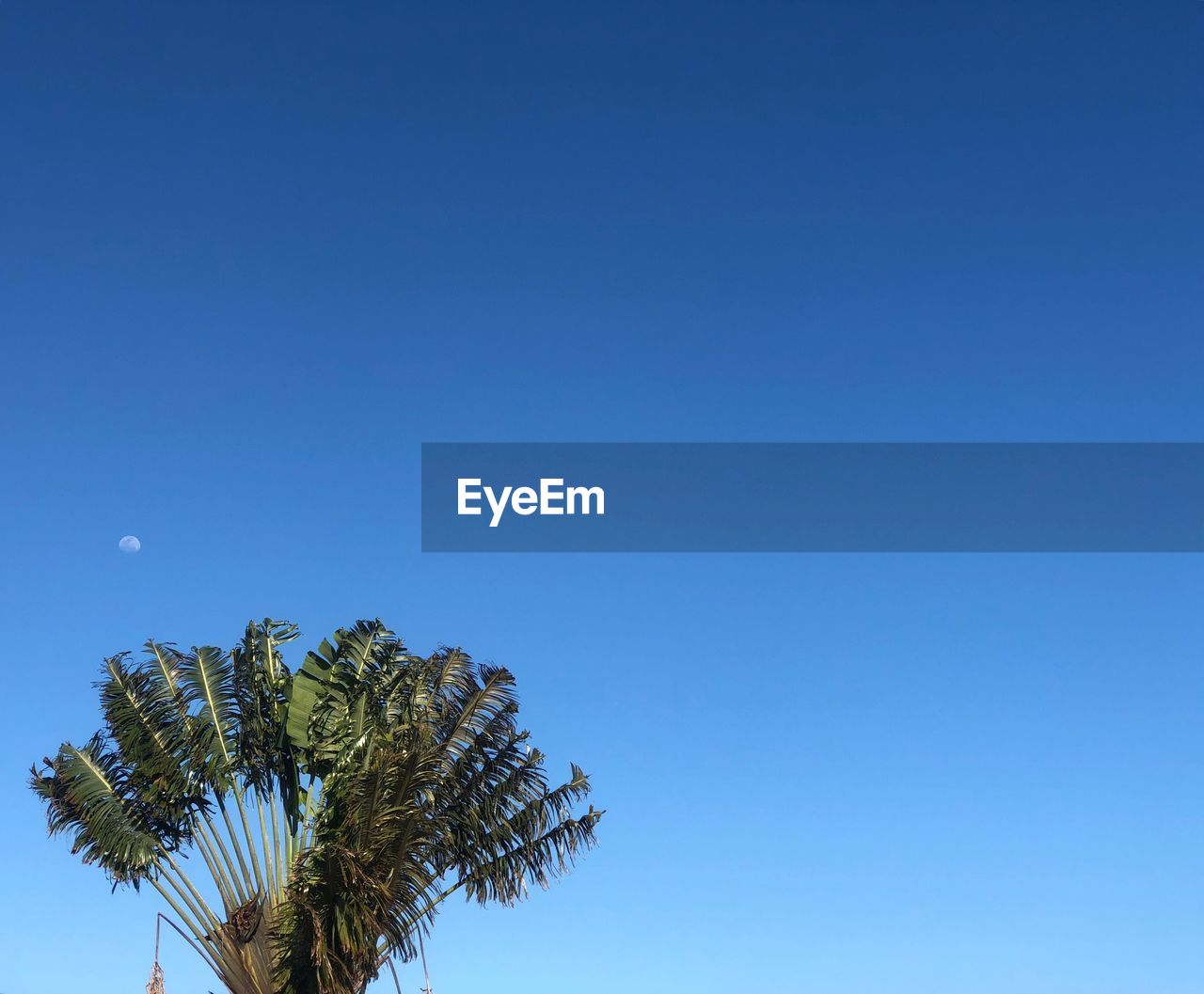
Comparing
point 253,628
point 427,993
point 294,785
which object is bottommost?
point 427,993

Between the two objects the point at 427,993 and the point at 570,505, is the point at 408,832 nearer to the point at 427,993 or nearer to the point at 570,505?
the point at 427,993

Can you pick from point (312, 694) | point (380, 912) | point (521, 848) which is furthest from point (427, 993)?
point (312, 694)

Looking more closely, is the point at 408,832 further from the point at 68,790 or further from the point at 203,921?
the point at 68,790

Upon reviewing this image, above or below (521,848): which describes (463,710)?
above

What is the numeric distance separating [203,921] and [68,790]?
4242 millimetres

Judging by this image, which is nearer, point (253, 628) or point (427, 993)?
point (427, 993)

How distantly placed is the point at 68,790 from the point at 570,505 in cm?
1205

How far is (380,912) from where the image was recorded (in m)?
24.4

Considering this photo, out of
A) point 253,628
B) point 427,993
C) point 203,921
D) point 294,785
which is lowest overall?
point 427,993

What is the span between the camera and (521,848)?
2839 cm

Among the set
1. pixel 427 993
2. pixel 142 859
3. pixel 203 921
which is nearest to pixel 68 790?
pixel 142 859

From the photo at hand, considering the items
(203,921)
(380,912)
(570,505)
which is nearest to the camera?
(380,912)

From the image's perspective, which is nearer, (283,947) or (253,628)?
(283,947)

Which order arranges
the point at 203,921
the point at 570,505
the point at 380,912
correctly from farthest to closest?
1. the point at 570,505
2. the point at 203,921
3. the point at 380,912
